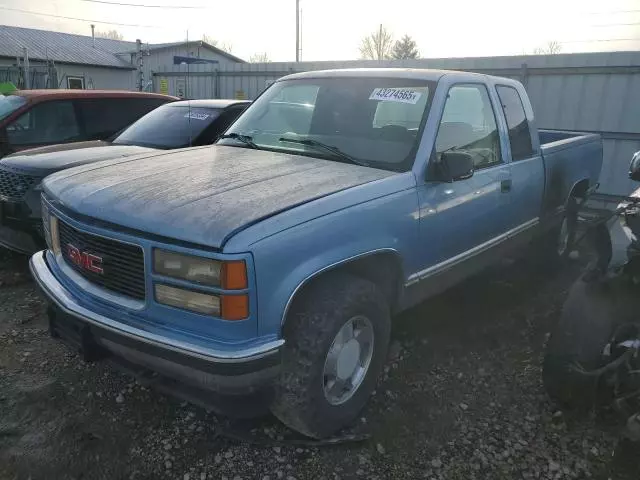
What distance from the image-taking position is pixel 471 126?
3785 mm

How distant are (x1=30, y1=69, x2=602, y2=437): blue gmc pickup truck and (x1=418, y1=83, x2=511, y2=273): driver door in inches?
0.6

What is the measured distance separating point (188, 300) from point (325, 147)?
Answer: 1.50 metres

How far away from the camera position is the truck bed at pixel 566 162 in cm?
475

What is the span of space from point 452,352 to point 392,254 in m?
1.21

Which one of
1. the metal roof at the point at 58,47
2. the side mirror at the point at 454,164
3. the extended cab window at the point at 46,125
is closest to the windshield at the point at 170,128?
the extended cab window at the point at 46,125

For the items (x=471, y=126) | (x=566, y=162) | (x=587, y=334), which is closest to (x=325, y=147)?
(x=471, y=126)

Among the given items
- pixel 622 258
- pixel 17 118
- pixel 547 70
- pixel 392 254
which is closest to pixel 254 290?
pixel 392 254

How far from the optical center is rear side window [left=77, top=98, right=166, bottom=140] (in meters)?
6.80

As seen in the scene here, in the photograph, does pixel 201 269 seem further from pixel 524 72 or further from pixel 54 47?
pixel 54 47

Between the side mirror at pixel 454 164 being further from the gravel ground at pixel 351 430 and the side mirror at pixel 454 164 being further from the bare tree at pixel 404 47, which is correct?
the bare tree at pixel 404 47

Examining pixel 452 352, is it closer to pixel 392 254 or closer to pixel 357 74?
pixel 392 254

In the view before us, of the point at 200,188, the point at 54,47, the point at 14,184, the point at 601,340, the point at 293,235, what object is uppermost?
the point at 54,47

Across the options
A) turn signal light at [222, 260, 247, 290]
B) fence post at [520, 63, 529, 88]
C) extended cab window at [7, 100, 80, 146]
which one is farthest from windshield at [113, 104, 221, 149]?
fence post at [520, 63, 529, 88]

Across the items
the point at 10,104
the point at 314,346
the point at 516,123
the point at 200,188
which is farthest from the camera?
the point at 10,104
